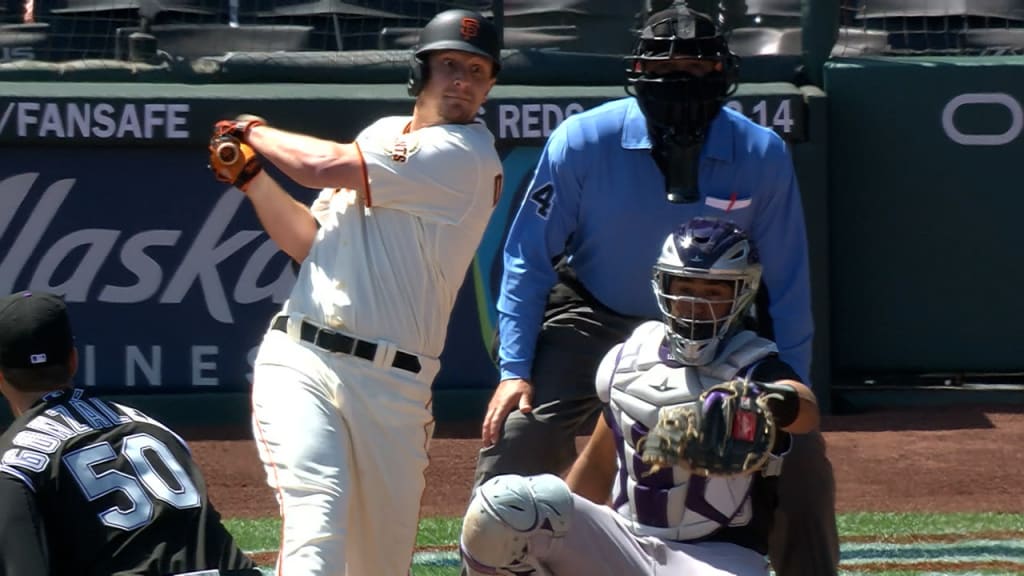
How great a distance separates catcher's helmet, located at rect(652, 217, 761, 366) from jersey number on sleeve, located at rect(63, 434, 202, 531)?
1084 mm

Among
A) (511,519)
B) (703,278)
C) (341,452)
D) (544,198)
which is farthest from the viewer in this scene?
(544,198)

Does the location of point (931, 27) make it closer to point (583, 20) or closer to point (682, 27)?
point (583, 20)

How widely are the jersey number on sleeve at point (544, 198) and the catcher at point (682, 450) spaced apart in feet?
1.82

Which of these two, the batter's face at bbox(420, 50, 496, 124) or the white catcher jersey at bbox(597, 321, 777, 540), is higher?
Result: the batter's face at bbox(420, 50, 496, 124)

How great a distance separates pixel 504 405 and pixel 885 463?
11.2ft

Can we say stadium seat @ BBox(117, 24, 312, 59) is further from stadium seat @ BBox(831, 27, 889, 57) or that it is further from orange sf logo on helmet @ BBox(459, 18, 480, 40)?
orange sf logo on helmet @ BBox(459, 18, 480, 40)

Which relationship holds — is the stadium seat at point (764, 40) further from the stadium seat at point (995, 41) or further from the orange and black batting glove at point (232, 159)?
the orange and black batting glove at point (232, 159)

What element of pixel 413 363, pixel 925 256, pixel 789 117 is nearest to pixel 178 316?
pixel 789 117

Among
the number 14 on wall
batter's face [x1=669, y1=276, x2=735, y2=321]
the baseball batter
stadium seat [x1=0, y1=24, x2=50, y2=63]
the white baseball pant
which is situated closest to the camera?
batter's face [x1=669, y1=276, x2=735, y2=321]

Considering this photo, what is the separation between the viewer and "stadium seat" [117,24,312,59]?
8289 millimetres

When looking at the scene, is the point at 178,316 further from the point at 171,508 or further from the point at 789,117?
the point at 171,508

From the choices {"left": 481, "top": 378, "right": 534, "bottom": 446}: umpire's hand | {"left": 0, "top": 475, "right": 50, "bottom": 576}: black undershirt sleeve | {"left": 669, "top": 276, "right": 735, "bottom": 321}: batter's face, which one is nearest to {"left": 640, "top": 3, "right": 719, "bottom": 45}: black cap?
{"left": 669, "top": 276, "right": 735, "bottom": 321}: batter's face

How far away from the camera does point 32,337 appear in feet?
10.9

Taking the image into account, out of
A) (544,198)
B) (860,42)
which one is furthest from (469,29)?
(860,42)
